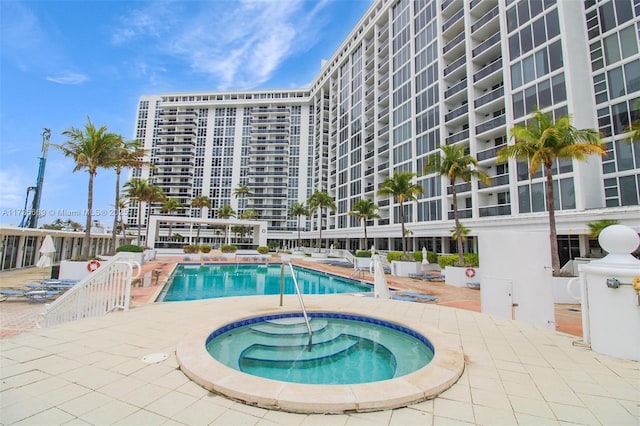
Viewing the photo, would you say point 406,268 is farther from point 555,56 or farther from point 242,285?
point 555,56

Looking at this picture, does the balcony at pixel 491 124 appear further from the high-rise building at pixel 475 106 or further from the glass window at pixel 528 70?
the glass window at pixel 528 70

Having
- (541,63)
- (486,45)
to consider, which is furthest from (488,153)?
(486,45)

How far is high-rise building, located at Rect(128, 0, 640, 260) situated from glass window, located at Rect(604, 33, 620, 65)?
0.21 ft

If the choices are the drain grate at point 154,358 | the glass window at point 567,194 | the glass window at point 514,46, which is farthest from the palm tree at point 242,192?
the drain grate at point 154,358

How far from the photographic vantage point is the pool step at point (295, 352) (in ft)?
18.2

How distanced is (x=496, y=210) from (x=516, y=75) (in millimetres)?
10491

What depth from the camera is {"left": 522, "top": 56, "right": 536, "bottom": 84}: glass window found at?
21.0m

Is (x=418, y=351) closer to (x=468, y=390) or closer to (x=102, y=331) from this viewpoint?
(x=468, y=390)

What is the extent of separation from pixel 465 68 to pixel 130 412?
106ft

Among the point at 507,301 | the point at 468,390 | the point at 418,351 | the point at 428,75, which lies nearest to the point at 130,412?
the point at 468,390

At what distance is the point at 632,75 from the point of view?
1741 centimetres

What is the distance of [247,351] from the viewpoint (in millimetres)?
5828

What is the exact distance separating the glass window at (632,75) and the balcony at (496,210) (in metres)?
9.47

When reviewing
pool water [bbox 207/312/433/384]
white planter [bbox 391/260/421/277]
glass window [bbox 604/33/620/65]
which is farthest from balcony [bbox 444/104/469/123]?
pool water [bbox 207/312/433/384]
